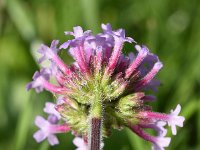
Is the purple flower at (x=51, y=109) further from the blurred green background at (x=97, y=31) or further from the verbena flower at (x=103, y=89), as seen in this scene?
the blurred green background at (x=97, y=31)

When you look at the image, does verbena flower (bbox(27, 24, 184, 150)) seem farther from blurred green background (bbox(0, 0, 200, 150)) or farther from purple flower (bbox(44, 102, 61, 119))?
blurred green background (bbox(0, 0, 200, 150))

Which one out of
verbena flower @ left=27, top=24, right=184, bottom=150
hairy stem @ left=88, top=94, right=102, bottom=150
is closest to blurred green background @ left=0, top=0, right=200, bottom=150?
verbena flower @ left=27, top=24, right=184, bottom=150

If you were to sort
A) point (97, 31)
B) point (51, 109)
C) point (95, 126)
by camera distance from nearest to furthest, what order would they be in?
1. point (95, 126)
2. point (51, 109)
3. point (97, 31)

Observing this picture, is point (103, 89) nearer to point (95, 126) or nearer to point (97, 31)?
point (95, 126)

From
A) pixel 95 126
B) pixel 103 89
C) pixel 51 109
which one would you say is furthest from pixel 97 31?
pixel 95 126

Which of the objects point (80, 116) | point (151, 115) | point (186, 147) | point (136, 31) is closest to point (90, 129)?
point (80, 116)
